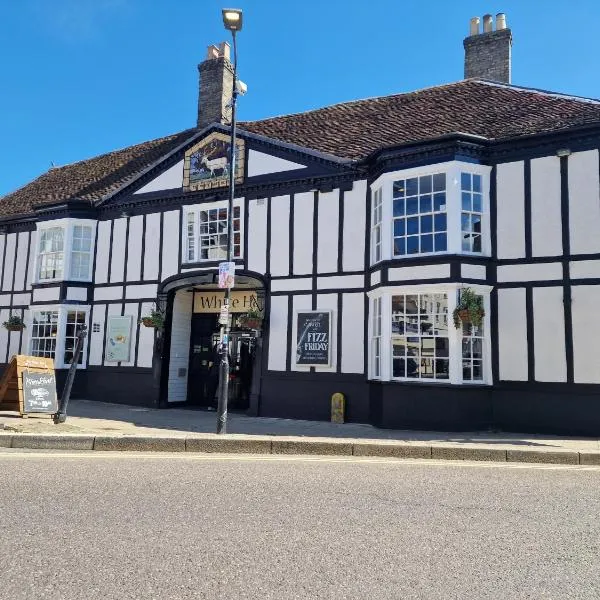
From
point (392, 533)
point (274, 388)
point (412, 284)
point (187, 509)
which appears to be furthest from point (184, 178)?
point (392, 533)

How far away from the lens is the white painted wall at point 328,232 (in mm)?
13422

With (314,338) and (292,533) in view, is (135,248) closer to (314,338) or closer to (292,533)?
(314,338)

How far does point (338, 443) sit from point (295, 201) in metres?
7.03

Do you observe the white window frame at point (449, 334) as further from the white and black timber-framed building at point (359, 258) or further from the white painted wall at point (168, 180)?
the white painted wall at point (168, 180)

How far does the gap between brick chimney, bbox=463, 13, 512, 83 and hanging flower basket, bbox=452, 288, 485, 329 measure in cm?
897

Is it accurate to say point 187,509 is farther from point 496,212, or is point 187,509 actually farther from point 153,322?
point 153,322

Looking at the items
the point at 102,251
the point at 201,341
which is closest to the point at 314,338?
the point at 201,341

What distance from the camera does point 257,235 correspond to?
14430 millimetres

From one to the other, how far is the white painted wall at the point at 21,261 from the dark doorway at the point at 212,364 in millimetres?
6514

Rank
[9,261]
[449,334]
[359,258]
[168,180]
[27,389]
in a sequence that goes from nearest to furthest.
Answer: [27,389]
[449,334]
[359,258]
[168,180]
[9,261]

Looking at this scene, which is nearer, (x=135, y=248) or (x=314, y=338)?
(x=314, y=338)

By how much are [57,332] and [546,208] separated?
1385cm

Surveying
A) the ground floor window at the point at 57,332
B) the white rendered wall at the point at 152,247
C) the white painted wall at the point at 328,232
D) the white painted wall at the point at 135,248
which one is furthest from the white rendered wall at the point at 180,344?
the white painted wall at the point at 328,232

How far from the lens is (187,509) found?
17.4 ft
